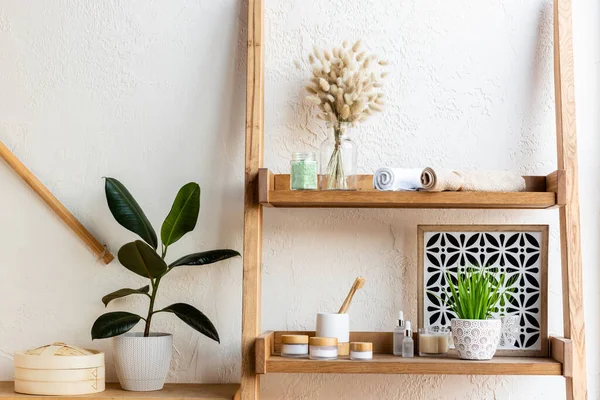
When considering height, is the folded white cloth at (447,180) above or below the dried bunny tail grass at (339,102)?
below

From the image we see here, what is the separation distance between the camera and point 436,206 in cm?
175

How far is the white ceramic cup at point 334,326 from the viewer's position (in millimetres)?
1722

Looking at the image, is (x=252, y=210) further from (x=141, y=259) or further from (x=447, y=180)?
(x=447, y=180)

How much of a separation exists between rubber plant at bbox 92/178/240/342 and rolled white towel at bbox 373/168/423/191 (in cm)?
38

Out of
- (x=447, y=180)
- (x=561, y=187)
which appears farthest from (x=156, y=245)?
Answer: (x=561, y=187)

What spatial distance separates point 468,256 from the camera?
1789mm

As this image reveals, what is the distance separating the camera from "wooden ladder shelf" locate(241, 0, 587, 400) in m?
1.62

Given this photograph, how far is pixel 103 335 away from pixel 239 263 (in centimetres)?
37

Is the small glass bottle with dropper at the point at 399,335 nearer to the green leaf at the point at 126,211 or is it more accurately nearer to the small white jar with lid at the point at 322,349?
the small white jar with lid at the point at 322,349

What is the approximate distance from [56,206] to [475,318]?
1043 mm

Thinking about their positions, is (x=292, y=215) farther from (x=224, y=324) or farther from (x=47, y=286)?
(x=47, y=286)

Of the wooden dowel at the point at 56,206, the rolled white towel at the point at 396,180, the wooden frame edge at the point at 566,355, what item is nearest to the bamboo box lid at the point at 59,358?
the wooden dowel at the point at 56,206

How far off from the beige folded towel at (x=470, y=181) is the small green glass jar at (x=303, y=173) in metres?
0.24

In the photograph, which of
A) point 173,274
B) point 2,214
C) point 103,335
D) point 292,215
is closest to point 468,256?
point 292,215
